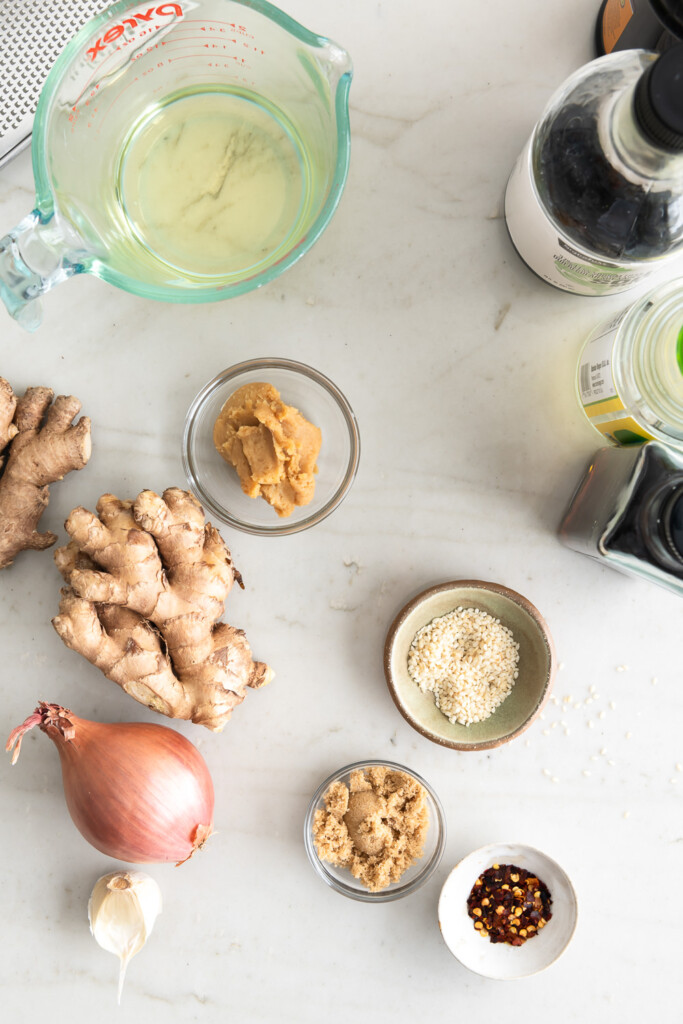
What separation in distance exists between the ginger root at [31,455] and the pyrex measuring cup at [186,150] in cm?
24

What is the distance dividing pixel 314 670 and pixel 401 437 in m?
0.34

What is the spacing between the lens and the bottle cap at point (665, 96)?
588 mm

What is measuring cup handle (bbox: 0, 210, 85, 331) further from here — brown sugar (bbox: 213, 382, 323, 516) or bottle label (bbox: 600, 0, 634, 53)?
bottle label (bbox: 600, 0, 634, 53)

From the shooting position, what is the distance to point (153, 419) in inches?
40.0

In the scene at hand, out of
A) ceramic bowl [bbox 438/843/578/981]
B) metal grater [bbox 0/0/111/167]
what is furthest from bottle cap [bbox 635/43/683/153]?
ceramic bowl [bbox 438/843/578/981]

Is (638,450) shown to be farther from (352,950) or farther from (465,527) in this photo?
(352,950)

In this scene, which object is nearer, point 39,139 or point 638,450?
point 39,139

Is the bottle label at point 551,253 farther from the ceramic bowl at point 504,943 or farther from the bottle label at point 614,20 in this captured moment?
the ceramic bowl at point 504,943

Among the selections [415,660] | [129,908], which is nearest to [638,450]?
[415,660]

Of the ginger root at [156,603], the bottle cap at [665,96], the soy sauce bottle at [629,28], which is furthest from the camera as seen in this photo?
the ginger root at [156,603]

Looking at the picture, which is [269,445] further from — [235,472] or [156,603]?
[156,603]

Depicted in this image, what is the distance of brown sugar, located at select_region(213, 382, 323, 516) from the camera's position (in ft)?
Result: 3.03

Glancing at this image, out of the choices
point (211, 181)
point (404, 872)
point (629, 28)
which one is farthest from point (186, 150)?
point (404, 872)

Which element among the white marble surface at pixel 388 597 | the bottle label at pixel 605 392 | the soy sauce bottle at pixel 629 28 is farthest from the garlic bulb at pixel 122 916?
the soy sauce bottle at pixel 629 28
